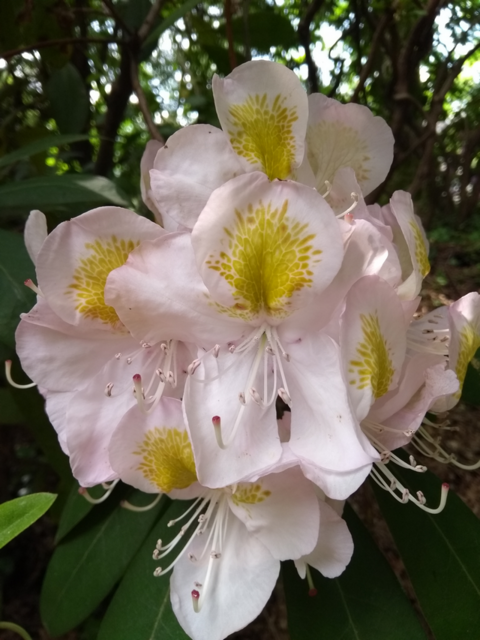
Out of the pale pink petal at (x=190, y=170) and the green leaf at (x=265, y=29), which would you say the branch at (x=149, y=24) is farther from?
the pale pink petal at (x=190, y=170)

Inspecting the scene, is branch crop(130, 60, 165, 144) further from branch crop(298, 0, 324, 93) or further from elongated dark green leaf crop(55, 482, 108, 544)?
elongated dark green leaf crop(55, 482, 108, 544)

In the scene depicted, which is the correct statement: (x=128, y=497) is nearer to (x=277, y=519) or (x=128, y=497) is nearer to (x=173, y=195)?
(x=277, y=519)

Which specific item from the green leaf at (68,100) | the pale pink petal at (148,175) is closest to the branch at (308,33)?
the green leaf at (68,100)

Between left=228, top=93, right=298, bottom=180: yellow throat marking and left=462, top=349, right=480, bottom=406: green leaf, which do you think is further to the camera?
left=462, top=349, right=480, bottom=406: green leaf

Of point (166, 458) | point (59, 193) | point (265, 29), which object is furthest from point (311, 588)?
point (265, 29)

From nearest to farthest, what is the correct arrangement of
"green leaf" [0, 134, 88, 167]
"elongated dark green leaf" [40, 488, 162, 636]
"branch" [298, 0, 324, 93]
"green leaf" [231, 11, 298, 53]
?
"elongated dark green leaf" [40, 488, 162, 636], "green leaf" [0, 134, 88, 167], "branch" [298, 0, 324, 93], "green leaf" [231, 11, 298, 53]

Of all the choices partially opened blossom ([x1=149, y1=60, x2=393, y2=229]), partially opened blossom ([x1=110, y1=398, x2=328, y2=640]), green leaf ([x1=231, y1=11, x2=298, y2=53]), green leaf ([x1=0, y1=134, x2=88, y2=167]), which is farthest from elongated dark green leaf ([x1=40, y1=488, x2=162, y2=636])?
green leaf ([x1=231, y1=11, x2=298, y2=53])

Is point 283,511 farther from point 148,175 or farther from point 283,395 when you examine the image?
point 148,175

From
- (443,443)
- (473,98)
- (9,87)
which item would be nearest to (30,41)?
(9,87)
